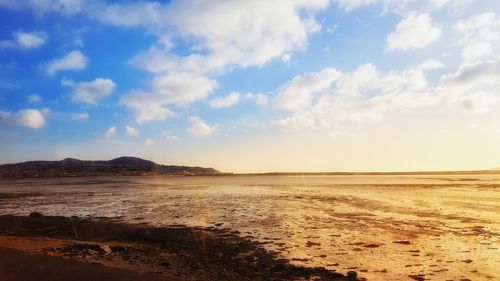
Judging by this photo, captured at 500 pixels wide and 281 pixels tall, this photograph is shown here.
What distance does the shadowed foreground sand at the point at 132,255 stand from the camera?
28.2ft

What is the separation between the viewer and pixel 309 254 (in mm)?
13055

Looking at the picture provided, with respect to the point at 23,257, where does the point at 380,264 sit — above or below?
below

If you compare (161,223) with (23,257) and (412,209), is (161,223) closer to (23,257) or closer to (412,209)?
(23,257)

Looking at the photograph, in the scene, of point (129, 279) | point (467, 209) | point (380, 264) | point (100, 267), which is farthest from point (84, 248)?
point (467, 209)

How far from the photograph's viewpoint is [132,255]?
12344mm

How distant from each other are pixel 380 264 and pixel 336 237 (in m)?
4.37

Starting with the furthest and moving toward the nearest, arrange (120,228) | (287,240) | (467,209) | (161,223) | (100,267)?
1. (467,209)
2. (161,223)
3. (120,228)
4. (287,240)
5. (100,267)

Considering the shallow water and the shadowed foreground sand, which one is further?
the shallow water

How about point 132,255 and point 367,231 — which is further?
point 367,231

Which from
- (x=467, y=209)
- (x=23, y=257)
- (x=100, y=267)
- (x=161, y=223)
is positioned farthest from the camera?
(x=467, y=209)

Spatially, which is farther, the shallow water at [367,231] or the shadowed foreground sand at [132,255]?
the shallow water at [367,231]

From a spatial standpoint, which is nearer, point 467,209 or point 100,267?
point 100,267

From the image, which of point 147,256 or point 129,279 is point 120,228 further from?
point 129,279

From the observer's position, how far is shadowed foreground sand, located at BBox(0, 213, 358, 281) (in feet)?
28.2
